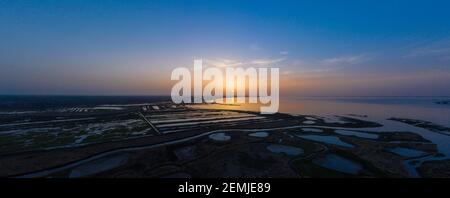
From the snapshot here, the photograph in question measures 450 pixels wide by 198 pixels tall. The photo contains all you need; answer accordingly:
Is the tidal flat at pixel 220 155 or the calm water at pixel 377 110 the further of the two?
the calm water at pixel 377 110

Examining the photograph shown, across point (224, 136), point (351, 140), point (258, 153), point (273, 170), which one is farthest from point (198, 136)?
point (351, 140)

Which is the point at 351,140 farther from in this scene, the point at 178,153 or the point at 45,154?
the point at 45,154

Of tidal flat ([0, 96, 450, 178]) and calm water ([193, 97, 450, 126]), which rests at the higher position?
calm water ([193, 97, 450, 126])

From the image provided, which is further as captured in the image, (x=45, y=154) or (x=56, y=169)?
(x=45, y=154)

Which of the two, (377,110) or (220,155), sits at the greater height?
(377,110)

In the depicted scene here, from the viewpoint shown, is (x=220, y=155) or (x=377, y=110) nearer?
(x=220, y=155)

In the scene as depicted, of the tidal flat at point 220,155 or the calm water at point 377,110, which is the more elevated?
the calm water at point 377,110

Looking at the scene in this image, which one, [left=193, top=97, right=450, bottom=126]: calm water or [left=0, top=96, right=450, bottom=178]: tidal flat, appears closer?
[left=0, top=96, right=450, bottom=178]: tidal flat
